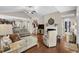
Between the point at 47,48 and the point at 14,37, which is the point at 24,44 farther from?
the point at 47,48

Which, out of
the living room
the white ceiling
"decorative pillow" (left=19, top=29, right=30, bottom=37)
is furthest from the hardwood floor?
the white ceiling

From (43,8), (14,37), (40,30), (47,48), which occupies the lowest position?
(47,48)

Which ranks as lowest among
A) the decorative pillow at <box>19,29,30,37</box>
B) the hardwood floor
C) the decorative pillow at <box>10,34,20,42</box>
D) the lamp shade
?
the hardwood floor

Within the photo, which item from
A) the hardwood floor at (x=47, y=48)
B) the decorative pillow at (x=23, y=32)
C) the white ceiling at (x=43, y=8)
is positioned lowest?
the hardwood floor at (x=47, y=48)

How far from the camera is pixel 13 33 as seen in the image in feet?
6.54

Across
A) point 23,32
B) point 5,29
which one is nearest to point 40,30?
point 23,32

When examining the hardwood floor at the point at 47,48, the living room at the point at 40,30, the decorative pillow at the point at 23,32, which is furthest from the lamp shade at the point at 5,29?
the hardwood floor at the point at 47,48

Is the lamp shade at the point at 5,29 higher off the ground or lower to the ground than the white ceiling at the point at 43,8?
lower

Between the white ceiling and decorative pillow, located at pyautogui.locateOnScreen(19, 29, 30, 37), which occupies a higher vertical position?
the white ceiling

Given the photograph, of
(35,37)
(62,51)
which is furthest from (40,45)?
(62,51)

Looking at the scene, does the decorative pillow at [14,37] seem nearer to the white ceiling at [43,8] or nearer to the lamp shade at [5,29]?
the lamp shade at [5,29]

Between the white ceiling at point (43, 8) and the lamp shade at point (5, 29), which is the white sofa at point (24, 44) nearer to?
the lamp shade at point (5, 29)

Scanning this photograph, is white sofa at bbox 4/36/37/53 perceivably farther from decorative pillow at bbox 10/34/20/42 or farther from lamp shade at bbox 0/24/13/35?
lamp shade at bbox 0/24/13/35

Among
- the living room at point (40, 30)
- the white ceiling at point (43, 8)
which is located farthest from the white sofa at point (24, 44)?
the white ceiling at point (43, 8)
